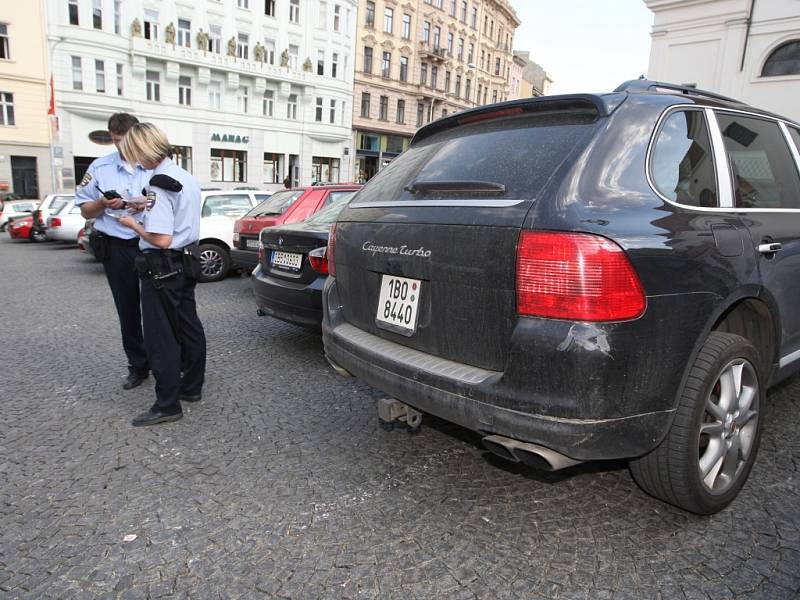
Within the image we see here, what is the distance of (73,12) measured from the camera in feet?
103

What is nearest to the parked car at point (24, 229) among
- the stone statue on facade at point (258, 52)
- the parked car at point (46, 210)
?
the parked car at point (46, 210)

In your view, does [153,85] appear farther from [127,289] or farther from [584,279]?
[584,279]

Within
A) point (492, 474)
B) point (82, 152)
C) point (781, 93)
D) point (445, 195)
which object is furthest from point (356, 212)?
point (82, 152)

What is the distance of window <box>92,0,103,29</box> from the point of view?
31.9 metres

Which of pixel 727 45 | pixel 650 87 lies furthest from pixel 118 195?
pixel 727 45

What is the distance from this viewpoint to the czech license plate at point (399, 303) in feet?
8.21

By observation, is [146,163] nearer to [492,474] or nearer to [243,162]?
[492,474]

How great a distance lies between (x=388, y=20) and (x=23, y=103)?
28.7 m

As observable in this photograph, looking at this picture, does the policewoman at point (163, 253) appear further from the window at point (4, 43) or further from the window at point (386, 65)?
the window at point (386, 65)

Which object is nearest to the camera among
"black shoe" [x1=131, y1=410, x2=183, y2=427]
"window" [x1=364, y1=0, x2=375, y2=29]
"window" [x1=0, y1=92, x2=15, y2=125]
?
"black shoe" [x1=131, y1=410, x2=183, y2=427]

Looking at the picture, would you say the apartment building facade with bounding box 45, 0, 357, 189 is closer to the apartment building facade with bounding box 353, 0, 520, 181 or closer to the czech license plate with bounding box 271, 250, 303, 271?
the apartment building facade with bounding box 353, 0, 520, 181

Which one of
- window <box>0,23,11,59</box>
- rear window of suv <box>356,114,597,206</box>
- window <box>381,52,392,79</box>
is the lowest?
rear window of suv <box>356,114,597,206</box>

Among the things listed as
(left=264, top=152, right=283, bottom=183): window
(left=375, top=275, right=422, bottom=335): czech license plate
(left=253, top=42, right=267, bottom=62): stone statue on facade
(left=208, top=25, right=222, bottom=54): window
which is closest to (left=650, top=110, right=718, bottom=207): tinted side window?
(left=375, top=275, right=422, bottom=335): czech license plate

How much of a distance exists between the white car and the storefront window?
30.0 meters
